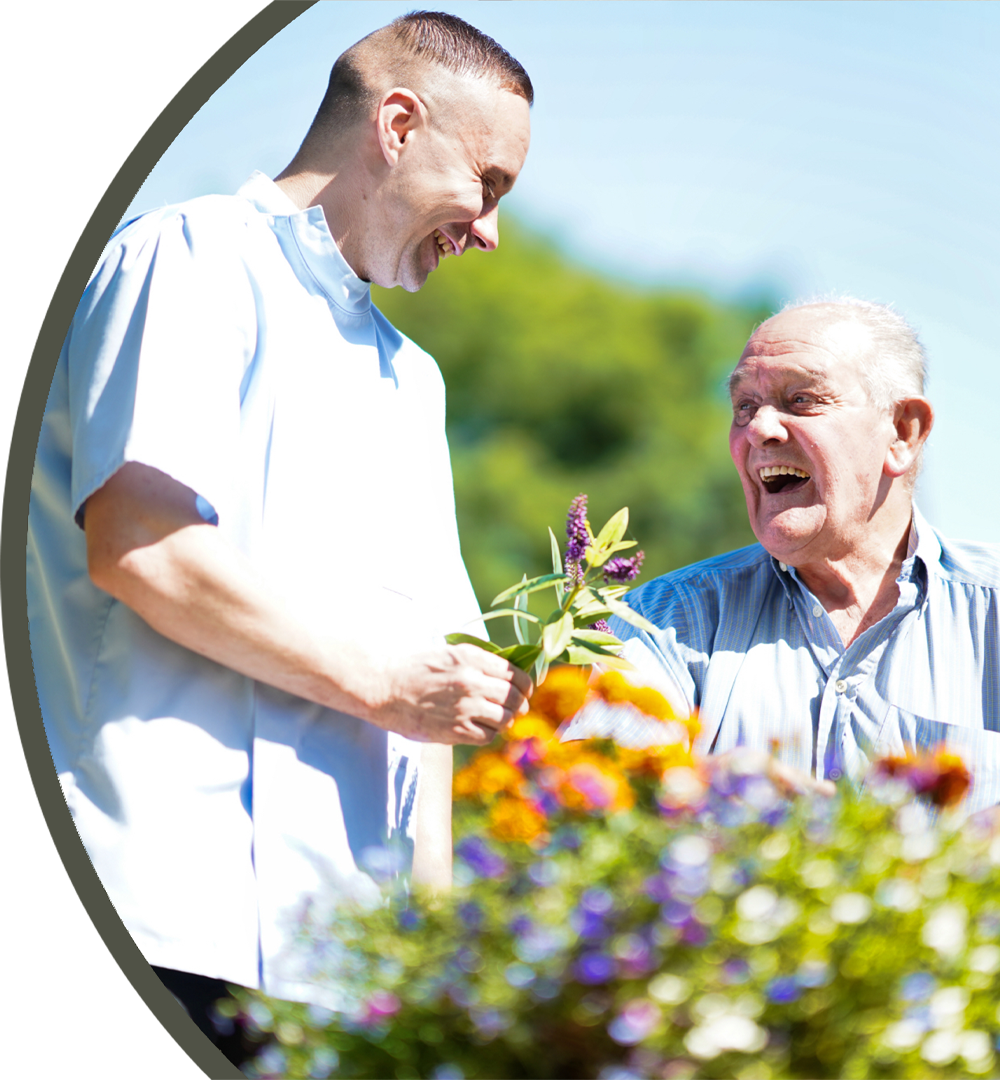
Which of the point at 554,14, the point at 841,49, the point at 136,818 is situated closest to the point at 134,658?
the point at 136,818

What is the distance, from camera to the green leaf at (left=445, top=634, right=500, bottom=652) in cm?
239

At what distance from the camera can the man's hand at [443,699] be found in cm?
215

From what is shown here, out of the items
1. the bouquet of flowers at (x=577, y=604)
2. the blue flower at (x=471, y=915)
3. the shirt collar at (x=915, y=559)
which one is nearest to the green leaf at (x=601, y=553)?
the bouquet of flowers at (x=577, y=604)

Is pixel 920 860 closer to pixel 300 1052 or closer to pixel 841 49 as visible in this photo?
pixel 300 1052

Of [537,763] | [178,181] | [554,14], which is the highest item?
[554,14]

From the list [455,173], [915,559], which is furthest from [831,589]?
[455,173]

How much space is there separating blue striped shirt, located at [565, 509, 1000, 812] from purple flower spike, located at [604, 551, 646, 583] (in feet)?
0.62

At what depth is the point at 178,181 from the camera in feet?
8.57

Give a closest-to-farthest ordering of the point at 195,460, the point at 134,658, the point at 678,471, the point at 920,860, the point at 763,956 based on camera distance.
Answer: the point at 763,956
the point at 920,860
the point at 195,460
the point at 134,658
the point at 678,471

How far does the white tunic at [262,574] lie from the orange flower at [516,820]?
1.00ft

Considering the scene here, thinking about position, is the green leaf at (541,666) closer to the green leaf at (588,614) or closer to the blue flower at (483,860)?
the green leaf at (588,614)

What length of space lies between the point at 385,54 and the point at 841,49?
41.7 inches

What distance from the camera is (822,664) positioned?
2.56 meters

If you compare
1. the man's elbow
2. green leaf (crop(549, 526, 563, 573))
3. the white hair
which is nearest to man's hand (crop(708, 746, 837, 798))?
green leaf (crop(549, 526, 563, 573))
